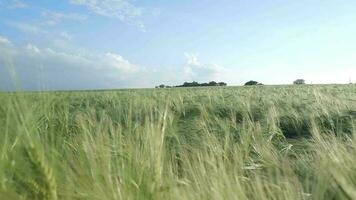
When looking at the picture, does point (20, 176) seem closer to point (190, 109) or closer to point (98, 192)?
point (98, 192)

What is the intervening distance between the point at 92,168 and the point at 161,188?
0.25 m

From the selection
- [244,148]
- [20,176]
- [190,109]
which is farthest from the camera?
[190,109]

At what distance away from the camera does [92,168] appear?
5.72ft

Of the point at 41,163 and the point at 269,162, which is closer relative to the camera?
the point at 41,163

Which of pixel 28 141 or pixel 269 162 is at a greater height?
pixel 28 141

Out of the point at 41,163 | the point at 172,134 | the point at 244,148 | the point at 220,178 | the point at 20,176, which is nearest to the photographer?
the point at 41,163

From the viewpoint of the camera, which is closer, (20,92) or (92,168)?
(20,92)

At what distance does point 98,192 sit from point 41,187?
7.9 inches

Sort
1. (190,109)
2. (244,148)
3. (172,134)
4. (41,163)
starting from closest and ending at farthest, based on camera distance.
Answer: (41,163)
(244,148)
(172,134)
(190,109)

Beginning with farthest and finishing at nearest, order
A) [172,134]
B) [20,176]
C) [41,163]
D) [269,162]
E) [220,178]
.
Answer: [172,134]
[269,162]
[220,178]
[20,176]
[41,163]

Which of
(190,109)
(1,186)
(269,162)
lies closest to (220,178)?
(1,186)

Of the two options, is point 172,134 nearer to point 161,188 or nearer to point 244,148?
point 244,148

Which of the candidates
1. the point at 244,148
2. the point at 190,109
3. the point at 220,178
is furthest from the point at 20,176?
the point at 190,109

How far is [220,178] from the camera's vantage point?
171 cm
